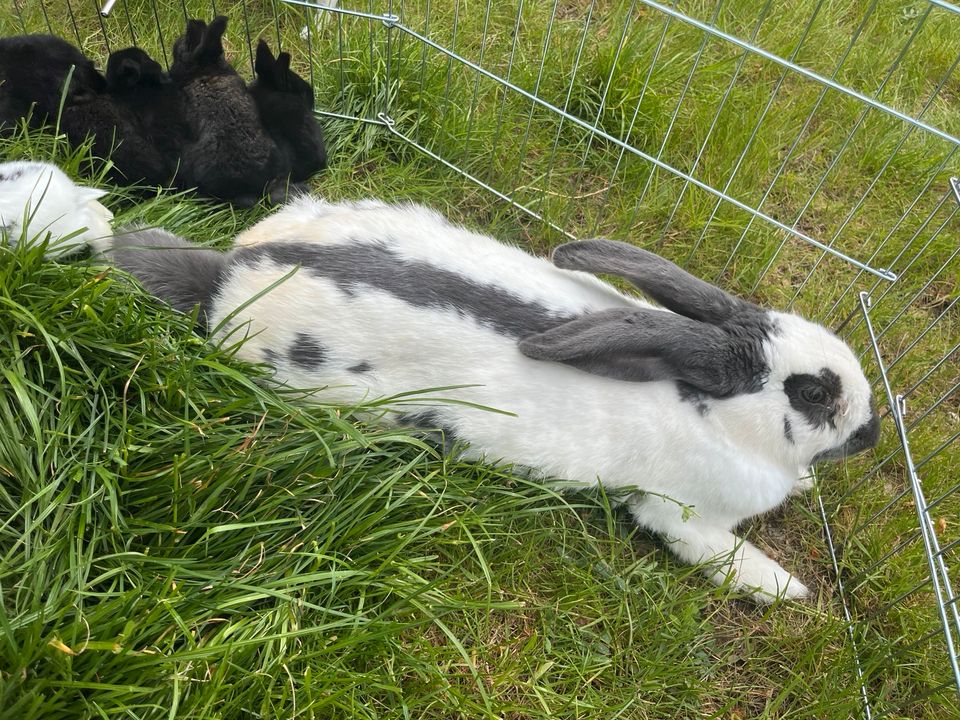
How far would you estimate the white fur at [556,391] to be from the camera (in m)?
2.32

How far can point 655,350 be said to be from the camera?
2412mm

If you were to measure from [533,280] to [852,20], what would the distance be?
2.84 metres

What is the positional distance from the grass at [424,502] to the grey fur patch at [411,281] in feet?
1.19

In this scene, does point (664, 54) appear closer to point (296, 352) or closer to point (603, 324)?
point (603, 324)

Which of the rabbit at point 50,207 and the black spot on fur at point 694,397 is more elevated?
the rabbit at point 50,207

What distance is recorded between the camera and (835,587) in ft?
8.73

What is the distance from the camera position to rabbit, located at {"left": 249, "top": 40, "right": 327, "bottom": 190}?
124 inches

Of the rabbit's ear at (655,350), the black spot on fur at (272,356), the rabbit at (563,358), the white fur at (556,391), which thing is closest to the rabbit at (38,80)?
the rabbit at (563,358)

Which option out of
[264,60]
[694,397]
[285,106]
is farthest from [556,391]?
[264,60]

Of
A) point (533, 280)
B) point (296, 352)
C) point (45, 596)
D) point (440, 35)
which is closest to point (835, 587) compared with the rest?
point (533, 280)

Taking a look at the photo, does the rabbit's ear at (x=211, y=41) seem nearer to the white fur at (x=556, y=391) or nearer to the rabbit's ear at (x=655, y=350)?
the white fur at (x=556, y=391)

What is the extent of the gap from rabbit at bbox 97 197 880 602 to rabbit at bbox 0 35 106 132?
0.77 metres

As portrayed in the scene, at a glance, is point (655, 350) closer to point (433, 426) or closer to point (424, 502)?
point (433, 426)

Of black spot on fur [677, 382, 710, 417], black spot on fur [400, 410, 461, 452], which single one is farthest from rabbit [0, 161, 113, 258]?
black spot on fur [677, 382, 710, 417]
